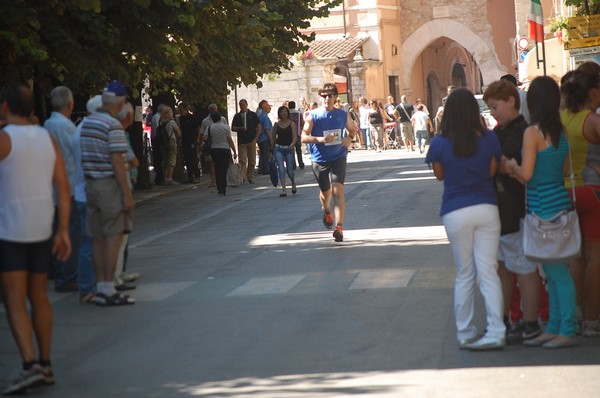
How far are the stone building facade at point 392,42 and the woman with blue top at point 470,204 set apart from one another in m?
47.3

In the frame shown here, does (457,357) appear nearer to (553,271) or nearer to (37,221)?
(553,271)

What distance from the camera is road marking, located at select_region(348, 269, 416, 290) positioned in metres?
11.6

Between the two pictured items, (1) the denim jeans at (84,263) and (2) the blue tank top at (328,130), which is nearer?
(1) the denim jeans at (84,263)

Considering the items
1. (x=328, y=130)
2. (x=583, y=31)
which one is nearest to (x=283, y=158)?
(x=583, y=31)

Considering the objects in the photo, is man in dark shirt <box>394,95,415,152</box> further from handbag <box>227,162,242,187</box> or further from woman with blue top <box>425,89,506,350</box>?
woman with blue top <box>425,89,506,350</box>

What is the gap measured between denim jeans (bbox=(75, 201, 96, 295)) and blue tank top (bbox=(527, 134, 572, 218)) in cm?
478

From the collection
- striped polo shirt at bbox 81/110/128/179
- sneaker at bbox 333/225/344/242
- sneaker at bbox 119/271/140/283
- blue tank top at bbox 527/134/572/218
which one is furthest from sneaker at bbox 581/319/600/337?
sneaker at bbox 333/225/344/242

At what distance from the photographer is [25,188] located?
802cm

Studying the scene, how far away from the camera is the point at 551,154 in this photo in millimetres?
8414

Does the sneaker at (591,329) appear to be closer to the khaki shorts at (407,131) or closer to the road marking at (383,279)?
the road marking at (383,279)

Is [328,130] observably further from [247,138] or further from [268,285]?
[247,138]

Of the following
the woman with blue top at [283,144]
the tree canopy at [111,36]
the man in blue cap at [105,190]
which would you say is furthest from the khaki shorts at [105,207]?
the woman with blue top at [283,144]

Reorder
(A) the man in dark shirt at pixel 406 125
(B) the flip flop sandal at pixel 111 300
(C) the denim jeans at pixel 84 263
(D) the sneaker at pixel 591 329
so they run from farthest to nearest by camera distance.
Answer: (A) the man in dark shirt at pixel 406 125 < (C) the denim jeans at pixel 84 263 < (B) the flip flop sandal at pixel 111 300 < (D) the sneaker at pixel 591 329

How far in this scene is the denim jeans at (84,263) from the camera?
11773mm
